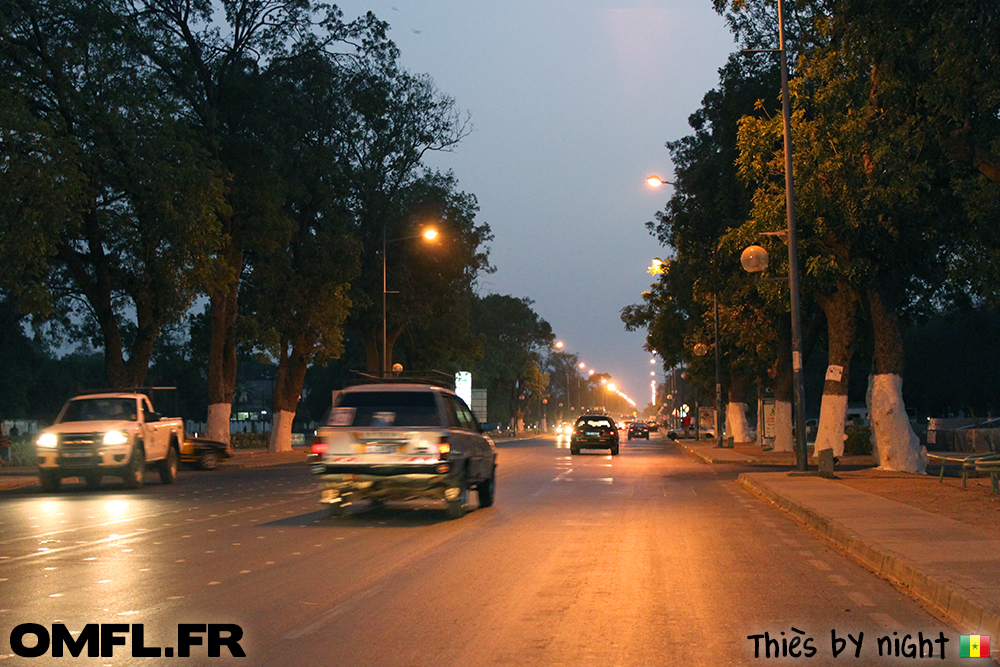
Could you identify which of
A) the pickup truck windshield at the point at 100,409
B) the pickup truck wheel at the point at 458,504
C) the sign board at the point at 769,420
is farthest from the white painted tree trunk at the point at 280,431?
the pickup truck wheel at the point at 458,504

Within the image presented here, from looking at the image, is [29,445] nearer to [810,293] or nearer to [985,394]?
[810,293]

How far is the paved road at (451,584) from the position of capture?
8000 mm

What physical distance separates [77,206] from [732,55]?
21596mm

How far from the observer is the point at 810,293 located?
32562 millimetres

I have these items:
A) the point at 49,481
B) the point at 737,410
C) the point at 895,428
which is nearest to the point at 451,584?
the point at 49,481

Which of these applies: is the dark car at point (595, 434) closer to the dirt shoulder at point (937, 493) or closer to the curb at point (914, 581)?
the dirt shoulder at point (937, 493)

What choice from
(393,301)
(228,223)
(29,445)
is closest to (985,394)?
(393,301)

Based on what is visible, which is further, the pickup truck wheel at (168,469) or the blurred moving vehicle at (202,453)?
the blurred moving vehicle at (202,453)

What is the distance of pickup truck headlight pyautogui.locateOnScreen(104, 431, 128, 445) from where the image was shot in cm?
2486

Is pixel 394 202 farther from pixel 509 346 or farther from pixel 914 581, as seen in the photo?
pixel 509 346

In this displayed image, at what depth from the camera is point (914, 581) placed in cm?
1040

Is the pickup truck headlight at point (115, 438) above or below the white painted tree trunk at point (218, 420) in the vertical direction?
below

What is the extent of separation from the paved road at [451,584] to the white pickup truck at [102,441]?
501cm

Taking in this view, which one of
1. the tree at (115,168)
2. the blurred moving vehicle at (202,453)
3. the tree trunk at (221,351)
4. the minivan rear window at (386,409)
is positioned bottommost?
the blurred moving vehicle at (202,453)
